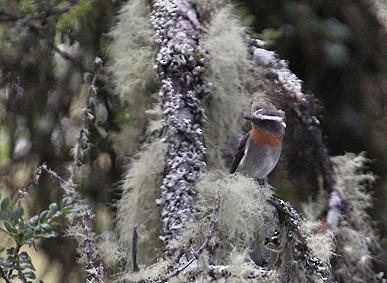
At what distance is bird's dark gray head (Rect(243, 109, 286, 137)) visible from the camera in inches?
81.3

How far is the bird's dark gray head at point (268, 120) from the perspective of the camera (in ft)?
6.78

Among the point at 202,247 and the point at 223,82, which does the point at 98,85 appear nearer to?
the point at 223,82

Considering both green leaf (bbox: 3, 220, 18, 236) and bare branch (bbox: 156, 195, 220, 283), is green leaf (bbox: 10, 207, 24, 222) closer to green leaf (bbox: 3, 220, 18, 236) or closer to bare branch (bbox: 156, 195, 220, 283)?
green leaf (bbox: 3, 220, 18, 236)

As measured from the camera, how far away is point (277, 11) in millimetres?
2615

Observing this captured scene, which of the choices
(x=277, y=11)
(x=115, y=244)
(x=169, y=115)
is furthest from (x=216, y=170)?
(x=277, y=11)

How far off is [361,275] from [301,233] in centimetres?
39

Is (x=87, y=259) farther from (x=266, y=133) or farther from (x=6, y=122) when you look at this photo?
(x=6, y=122)

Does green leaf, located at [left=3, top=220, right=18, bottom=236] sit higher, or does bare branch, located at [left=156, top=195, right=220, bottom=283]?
bare branch, located at [left=156, top=195, right=220, bottom=283]

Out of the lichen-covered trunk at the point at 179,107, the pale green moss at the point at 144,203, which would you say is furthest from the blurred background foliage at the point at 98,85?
the lichen-covered trunk at the point at 179,107

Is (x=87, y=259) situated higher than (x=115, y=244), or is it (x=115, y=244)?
(x=87, y=259)

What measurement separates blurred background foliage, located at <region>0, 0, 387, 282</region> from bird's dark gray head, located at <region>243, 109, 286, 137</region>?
1.42ft

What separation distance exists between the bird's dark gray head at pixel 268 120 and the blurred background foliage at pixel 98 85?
43 cm

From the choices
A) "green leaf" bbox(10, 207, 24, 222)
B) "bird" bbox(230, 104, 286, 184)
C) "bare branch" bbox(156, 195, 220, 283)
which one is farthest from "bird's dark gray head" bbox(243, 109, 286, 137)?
"green leaf" bbox(10, 207, 24, 222)

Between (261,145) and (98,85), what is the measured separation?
1.86 feet
